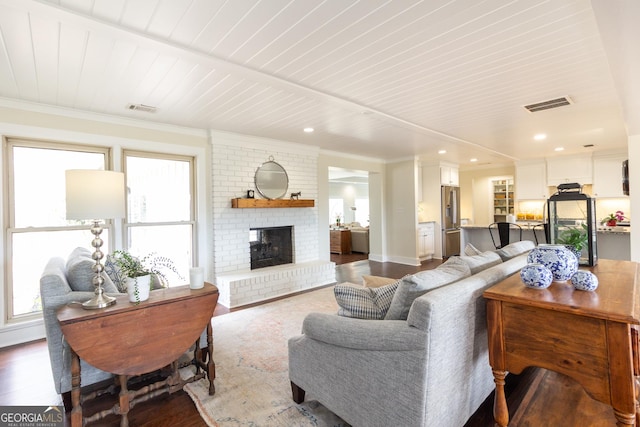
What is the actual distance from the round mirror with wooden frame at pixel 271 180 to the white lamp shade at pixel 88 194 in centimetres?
281

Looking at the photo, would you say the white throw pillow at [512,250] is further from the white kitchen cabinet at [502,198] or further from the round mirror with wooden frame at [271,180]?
the white kitchen cabinet at [502,198]

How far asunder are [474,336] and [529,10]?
1.85 m

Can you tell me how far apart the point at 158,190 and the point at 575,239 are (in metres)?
4.26

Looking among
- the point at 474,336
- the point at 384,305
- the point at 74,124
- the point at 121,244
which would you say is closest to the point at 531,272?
the point at 474,336

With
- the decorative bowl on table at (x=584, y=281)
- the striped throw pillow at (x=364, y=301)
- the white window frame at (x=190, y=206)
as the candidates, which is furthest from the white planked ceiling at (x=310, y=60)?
the striped throw pillow at (x=364, y=301)

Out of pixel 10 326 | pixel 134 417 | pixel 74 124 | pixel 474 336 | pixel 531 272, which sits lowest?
pixel 134 417

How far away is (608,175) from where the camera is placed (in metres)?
6.10

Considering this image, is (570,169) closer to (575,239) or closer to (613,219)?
(613,219)

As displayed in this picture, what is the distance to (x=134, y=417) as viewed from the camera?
1858 millimetres

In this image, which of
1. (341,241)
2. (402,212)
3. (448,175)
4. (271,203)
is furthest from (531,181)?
(271,203)

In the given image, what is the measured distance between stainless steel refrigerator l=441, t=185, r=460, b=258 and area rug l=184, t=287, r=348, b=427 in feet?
15.0

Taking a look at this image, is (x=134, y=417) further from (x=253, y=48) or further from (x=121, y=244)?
(x=253, y=48)

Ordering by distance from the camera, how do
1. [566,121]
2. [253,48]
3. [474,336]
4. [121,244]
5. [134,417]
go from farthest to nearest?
[566,121], [121,244], [253,48], [134,417], [474,336]

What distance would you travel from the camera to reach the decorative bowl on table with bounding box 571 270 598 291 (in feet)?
4.65
